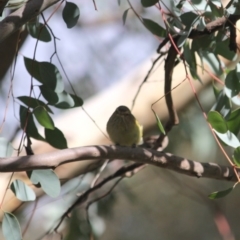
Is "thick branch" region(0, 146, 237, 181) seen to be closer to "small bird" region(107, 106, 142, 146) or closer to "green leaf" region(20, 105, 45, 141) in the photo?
"green leaf" region(20, 105, 45, 141)

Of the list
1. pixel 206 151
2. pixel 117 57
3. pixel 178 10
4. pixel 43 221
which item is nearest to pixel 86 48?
pixel 117 57

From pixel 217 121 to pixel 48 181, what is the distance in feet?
1.03

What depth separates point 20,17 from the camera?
2.77 ft

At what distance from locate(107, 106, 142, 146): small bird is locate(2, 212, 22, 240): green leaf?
0.68 m

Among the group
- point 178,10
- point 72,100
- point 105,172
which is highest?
point 178,10

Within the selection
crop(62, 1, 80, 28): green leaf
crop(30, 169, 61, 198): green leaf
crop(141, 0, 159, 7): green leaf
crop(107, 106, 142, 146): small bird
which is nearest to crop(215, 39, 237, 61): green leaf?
crop(141, 0, 159, 7): green leaf

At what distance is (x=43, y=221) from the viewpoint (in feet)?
6.42

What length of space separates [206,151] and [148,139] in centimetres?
73

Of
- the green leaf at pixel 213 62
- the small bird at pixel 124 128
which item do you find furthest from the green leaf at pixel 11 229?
the small bird at pixel 124 128

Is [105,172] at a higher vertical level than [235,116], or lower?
lower

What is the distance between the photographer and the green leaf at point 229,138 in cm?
86

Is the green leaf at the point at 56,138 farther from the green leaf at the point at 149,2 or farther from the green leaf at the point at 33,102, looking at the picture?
the green leaf at the point at 149,2

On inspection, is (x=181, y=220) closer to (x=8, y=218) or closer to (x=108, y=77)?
(x=108, y=77)

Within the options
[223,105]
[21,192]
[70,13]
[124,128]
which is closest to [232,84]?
[223,105]
